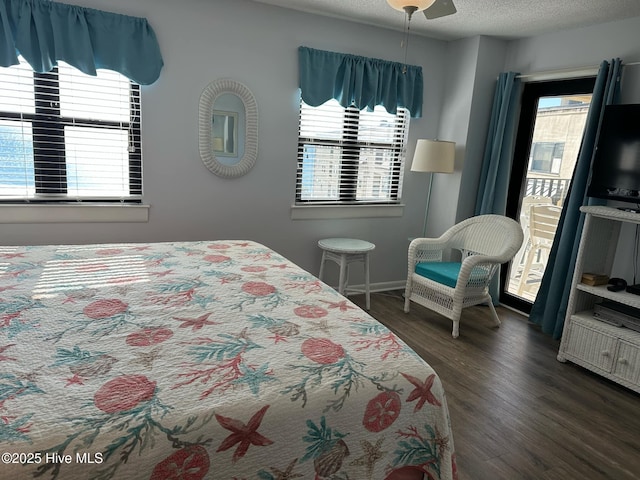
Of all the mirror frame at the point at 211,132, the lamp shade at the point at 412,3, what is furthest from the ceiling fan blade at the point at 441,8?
the mirror frame at the point at 211,132

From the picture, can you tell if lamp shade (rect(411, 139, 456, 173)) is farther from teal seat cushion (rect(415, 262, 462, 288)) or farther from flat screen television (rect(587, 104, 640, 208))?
flat screen television (rect(587, 104, 640, 208))

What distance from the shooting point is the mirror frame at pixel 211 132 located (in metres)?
3.21

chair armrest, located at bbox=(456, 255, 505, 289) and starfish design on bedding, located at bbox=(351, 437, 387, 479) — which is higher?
chair armrest, located at bbox=(456, 255, 505, 289)

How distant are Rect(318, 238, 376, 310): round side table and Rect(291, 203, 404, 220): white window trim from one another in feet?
0.82

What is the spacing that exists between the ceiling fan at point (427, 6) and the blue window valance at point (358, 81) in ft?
3.77

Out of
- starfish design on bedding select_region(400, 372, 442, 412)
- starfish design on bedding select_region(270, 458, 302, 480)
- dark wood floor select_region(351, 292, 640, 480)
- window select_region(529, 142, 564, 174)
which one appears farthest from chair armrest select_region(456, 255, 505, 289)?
starfish design on bedding select_region(270, 458, 302, 480)

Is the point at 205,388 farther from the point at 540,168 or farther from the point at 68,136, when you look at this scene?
the point at 540,168

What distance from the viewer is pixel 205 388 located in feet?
3.68

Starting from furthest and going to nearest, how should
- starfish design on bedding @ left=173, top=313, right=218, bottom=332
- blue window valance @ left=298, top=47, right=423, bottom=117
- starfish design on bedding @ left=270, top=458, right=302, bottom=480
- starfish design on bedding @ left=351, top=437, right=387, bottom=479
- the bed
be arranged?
1. blue window valance @ left=298, top=47, right=423, bottom=117
2. starfish design on bedding @ left=173, top=313, right=218, bottom=332
3. starfish design on bedding @ left=351, top=437, right=387, bottom=479
4. starfish design on bedding @ left=270, top=458, right=302, bottom=480
5. the bed

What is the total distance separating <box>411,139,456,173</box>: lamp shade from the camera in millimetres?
3721

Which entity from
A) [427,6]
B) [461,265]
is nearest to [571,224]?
[461,265]

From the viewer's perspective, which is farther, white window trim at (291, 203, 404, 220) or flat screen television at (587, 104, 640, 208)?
white window trim at (291, 203, 404, 220)

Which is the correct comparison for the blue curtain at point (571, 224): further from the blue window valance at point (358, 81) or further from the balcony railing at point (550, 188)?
the blue window valance at point (358, 81)

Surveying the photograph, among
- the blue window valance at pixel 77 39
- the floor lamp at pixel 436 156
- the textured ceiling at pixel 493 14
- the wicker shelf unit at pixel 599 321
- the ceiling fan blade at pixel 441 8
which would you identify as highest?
the textured ceiling at pixel 493 14
